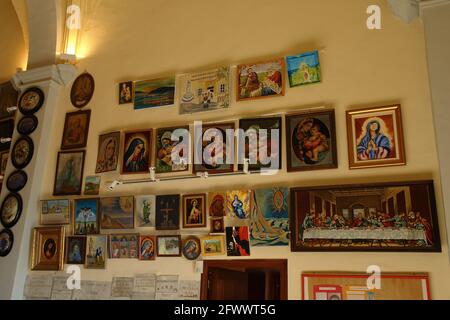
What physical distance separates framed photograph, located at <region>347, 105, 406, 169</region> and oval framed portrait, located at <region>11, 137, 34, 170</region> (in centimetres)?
386

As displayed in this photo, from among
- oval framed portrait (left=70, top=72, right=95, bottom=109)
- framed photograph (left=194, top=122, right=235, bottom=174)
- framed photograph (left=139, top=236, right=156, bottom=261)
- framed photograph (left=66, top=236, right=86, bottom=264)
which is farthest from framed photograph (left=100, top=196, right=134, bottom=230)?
oval framed portrait (left=70, top=72, right=95, bottom=109)

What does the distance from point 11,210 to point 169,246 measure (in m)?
2.15

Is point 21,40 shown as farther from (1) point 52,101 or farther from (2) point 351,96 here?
(2) point 351,96

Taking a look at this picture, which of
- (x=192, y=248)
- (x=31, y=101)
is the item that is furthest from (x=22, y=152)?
(x=192, y=248)

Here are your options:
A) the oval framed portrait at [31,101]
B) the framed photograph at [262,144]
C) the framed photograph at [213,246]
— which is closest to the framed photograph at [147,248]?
the framed photograph at [213,246]

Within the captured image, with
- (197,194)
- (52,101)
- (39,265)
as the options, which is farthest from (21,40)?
(197,194)

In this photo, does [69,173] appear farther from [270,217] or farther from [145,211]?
[270,217]

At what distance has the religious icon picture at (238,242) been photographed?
171 inches

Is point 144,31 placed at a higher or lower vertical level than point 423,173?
higher

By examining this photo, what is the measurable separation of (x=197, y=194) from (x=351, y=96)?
182 centimetres

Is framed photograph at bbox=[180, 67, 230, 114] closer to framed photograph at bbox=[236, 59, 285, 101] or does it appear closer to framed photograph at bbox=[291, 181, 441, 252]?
→ framed photograph at bbox=[236, 59, 285, 101]

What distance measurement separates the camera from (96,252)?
196 inches
